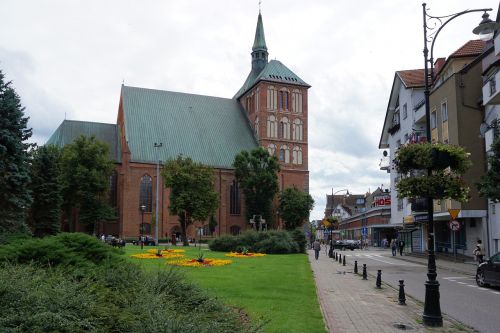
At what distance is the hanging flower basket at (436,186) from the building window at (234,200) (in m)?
62.8

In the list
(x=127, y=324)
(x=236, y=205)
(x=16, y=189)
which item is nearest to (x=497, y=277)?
(x=127, y=324)

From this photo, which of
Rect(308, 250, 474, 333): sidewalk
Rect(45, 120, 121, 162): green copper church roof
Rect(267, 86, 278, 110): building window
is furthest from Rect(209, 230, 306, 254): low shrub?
Rect(267, 86, 278, 110): building window

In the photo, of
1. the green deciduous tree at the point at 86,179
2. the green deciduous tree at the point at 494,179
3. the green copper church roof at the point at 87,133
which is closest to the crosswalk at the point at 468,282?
the green deciduous tree at the point at 494,179

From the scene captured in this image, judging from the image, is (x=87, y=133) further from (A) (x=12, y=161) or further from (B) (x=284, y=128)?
(A) (x=12, y=161)

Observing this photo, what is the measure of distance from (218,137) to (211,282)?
208 ft

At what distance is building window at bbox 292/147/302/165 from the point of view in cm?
7969

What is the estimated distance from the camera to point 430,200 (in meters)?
12.4

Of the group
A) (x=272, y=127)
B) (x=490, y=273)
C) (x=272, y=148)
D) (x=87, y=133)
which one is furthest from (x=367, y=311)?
(x=272, y=127)

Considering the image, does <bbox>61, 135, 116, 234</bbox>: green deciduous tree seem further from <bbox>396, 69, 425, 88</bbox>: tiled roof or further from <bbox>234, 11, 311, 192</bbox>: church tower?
<bbox>396, 69, 425, 88</bbox>: tiled roof

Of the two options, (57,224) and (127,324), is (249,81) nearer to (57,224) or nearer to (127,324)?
(57,224)

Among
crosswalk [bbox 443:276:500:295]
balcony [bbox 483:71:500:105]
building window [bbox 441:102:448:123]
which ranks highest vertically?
building window [bbox 441:102:448:123]

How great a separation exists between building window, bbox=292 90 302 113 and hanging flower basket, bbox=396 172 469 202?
226 feet

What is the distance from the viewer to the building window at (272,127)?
78938 mm

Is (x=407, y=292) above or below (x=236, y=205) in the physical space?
below
